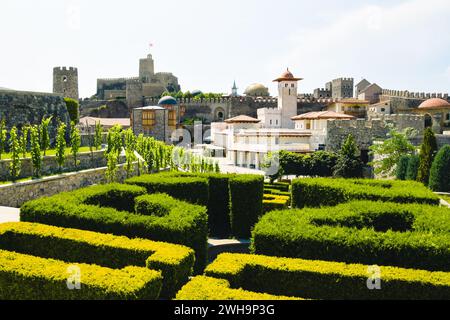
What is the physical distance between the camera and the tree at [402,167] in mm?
30672

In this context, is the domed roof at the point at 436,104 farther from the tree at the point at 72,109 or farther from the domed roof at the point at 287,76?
the tree at the point at 72,109

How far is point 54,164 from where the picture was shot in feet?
73.7

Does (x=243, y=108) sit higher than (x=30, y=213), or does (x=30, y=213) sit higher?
(x=243, y=108)

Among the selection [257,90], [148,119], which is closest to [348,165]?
[148,119]

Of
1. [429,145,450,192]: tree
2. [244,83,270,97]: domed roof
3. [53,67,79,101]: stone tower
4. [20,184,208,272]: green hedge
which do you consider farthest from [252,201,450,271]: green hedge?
[244,83,270,97]: domed roof

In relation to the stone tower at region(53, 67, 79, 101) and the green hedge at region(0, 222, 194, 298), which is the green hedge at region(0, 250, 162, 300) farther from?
the stone tower at region(53, 67, 79, 101)

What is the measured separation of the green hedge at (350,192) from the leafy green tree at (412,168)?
12.2 metres

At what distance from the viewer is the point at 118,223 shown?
1101 cm

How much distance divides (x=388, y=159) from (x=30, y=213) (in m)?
29.9

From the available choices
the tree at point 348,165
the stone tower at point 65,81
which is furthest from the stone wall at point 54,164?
the stone tower at point 65,81
